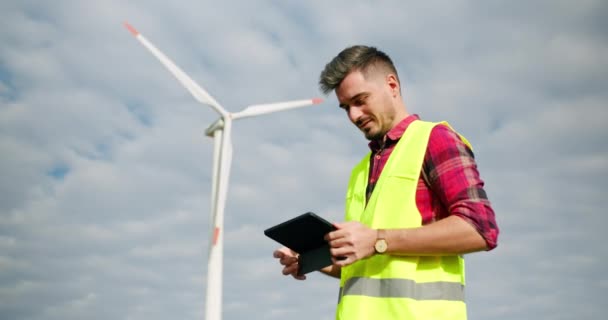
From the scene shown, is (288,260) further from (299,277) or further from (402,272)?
(402,272)

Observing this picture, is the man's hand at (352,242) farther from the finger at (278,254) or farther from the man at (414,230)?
the finger at (278,254)

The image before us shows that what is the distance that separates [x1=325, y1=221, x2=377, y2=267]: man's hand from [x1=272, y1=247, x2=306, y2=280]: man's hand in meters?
1.24

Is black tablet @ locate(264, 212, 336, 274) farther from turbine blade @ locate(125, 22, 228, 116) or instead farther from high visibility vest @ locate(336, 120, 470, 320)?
turbine blade @ locate(125, 22, 228, 116)

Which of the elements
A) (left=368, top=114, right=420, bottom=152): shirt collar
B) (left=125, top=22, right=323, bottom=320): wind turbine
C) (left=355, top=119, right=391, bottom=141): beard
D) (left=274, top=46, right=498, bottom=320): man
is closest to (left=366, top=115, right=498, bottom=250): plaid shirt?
(left=274, top=46, right=498, bottom=320): man

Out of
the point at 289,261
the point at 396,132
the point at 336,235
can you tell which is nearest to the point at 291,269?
the point at 289,261

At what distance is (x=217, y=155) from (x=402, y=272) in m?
8.38

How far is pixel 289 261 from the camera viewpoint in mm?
5738

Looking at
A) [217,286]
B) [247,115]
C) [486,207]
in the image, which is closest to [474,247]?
[486,207]

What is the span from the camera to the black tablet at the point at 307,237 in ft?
15.1

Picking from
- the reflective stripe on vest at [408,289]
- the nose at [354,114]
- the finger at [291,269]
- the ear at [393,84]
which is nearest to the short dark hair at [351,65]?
the ear at [393,84]

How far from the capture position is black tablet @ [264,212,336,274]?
461 cm

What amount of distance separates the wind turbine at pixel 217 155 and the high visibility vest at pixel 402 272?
217 inches

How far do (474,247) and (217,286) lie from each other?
6665 mm

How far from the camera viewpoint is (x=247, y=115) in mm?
15039
